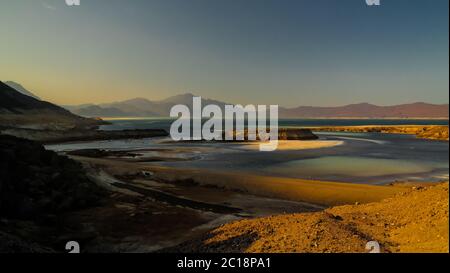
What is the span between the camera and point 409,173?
30547mm

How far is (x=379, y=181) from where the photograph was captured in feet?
86.9

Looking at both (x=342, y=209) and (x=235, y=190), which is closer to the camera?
(x=342, y=209)

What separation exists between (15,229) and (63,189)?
4831mm

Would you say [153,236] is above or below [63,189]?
below

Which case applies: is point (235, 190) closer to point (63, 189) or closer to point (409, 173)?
point (63, 189)

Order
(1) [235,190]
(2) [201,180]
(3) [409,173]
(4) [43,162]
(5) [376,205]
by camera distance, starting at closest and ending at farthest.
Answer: (5) [376,205]
(4) [43,162]
(1) [235,190]
(2) [201,180]
(3) [409,173]

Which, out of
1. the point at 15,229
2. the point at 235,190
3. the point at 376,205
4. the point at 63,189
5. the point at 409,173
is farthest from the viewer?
the point at 409,173

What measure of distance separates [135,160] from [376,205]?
3077 centimetres

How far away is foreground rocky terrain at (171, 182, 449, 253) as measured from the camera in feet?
27.4

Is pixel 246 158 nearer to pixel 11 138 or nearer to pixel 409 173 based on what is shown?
pixel 409 173

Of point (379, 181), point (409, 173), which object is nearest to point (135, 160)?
point (379, 181)

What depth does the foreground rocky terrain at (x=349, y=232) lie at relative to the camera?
27.4ft

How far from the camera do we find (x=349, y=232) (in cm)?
950
